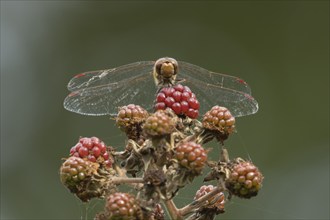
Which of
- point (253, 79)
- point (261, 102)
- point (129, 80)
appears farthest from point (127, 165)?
point (253, 79)

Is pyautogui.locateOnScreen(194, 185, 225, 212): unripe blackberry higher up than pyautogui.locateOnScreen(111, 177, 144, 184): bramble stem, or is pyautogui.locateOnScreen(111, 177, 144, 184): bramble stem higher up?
pyautogui.locateOnScreen(111, 177, 144, 184): bramble stem

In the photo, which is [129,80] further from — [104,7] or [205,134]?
[104,7]

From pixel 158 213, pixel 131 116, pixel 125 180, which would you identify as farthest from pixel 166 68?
pixel 158 213

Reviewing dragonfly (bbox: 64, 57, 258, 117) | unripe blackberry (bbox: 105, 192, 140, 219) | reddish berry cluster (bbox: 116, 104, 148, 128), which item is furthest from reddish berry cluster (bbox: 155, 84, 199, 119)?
unripe blackberry (bbox: 105, 192, 140, 219)

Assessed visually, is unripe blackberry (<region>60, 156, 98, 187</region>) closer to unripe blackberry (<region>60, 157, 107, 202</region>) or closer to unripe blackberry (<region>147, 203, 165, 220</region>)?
unripe blackberry (<region>60, 157, 107, 202</region>)

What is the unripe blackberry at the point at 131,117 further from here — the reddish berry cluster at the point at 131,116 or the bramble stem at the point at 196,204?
the bramble stem at the point at 196,204

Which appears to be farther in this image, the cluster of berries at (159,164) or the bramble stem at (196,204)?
the bramble stem at (196,204)

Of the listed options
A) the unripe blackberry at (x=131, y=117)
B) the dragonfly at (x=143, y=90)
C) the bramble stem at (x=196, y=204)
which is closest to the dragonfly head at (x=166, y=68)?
the dragonfly at (x=143, y=90)
